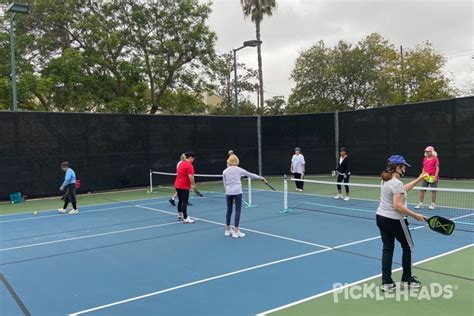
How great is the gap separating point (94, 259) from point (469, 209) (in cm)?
930

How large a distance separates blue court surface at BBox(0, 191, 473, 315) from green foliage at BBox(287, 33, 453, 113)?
25.6m

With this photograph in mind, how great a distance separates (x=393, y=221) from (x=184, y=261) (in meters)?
3.46

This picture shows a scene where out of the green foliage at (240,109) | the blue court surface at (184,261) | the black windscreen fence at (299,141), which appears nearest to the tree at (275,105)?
the green foliage at (240,109)

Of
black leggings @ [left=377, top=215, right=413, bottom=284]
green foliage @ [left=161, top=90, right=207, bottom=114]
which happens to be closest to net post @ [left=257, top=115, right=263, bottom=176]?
green foliage @ [left=161, top=90, right=207, bottom=114]

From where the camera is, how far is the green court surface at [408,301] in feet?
14.9

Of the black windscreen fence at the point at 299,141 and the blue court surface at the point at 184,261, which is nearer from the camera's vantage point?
the blue court surface at the point at 184,261

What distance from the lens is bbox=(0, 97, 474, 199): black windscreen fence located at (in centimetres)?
1609

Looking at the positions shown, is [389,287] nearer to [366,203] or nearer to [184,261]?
[184,261]

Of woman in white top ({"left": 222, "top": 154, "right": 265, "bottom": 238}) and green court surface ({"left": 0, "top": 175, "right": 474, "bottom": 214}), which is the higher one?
woman in white top ({"left": 222, "top": 154, "right": 265, "bottom": 238})

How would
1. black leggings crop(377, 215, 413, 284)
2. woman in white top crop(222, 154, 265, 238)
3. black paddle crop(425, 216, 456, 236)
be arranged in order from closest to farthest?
1. black leggings crop(377, 215, 413, 284)
2. black paddle crop(425, 216, 456, 236)
3. woman in white top crop(222, 154, 265, 238)

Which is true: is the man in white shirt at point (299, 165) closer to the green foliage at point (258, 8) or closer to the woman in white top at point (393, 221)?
the woman in white top at point (393, 221)

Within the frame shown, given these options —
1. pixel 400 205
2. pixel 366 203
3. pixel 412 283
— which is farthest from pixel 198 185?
pixel 400 205

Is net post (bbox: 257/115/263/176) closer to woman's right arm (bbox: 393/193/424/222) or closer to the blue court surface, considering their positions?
the blue court surface

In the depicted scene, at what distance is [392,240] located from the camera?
→ 16.5ft
